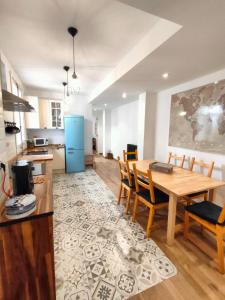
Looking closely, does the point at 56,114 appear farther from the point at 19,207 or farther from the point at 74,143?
the point at 19,207

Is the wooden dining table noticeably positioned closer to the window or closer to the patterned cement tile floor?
the patterned cement tile floor

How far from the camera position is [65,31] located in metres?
1.87

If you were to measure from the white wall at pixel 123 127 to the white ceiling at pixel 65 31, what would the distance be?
2404 millimetres

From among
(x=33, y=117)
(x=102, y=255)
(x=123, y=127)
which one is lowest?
(x=102, y=255)

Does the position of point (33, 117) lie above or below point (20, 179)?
above

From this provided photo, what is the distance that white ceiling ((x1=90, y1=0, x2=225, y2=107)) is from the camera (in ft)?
3.97

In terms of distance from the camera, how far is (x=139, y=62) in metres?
2.14

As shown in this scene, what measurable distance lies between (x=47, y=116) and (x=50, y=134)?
25.7 inches

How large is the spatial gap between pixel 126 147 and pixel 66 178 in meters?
2.57

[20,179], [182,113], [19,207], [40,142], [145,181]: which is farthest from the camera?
[40,142]

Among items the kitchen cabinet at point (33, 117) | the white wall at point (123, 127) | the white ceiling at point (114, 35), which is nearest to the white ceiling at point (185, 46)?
the white ceiling at point (114, 35)

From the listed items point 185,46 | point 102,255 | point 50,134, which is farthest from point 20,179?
point 50,134

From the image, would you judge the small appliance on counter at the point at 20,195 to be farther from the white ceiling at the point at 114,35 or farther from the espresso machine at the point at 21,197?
the white ceiling at the point at 114,35

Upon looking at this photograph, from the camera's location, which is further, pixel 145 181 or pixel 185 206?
pixel 145 181
